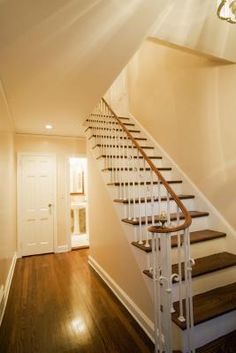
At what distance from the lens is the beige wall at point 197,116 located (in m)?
2.35

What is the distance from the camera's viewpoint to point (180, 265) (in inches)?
61.7

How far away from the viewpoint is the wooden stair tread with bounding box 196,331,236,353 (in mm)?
1568

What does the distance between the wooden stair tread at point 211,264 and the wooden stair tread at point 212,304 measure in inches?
7.7

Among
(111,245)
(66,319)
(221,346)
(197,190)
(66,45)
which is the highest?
(66,45)

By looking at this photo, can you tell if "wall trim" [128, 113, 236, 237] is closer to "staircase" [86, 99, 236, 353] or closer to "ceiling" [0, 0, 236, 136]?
"staircase" [86, 99, 236, 353]

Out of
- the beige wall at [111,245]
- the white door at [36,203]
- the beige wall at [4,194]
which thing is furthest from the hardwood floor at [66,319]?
the white door at [36,203]

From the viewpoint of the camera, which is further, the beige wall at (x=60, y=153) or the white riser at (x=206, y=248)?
the beige wall at (x=60, y=153)

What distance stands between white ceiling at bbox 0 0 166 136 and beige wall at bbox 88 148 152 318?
136cm

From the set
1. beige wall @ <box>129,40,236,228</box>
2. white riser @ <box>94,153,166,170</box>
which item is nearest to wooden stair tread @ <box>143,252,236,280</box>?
beige wall @ <box>129,40,236,228</box>

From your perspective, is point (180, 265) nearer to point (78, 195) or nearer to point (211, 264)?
point (211, 264)

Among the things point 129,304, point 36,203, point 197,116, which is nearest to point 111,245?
point 129,304

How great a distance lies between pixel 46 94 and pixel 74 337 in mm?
2688

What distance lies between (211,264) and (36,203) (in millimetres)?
3555

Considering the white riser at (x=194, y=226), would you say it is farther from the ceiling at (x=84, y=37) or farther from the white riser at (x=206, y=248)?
the ceiling at (x=84, y=37)
